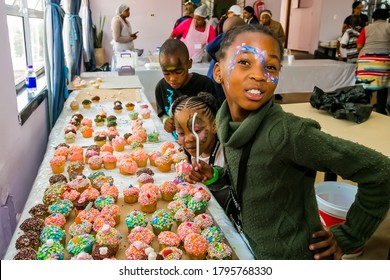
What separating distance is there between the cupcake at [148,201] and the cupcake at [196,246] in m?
0.25

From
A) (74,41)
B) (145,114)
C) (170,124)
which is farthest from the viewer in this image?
(74,41)

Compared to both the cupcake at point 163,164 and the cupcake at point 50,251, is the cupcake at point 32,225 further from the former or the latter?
the cupcake at point 163,164

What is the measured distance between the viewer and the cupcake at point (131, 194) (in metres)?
1.32

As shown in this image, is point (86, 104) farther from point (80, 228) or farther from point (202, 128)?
point (80, 228)

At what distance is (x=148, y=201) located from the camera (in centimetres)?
126

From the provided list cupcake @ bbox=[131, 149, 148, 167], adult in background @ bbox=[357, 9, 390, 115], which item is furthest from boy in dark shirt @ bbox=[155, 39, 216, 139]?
adult in background @ bbox=[357, 9, 390, 115]

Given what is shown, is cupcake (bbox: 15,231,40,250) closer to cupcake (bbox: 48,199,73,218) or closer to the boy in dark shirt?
cupcake (bbox: 48,199,73,218)

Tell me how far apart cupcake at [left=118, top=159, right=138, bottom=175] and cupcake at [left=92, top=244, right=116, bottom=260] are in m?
0.51

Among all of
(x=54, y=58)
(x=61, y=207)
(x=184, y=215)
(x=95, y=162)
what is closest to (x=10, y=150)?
(x=95, y=162)

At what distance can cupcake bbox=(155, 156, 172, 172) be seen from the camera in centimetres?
155

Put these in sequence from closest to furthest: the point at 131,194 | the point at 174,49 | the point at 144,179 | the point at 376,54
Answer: the point at 131,194 < the point at 144,179 < the point at 174,49 < the point at 376,54

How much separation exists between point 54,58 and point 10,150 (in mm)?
1314

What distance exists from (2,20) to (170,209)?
134cm
